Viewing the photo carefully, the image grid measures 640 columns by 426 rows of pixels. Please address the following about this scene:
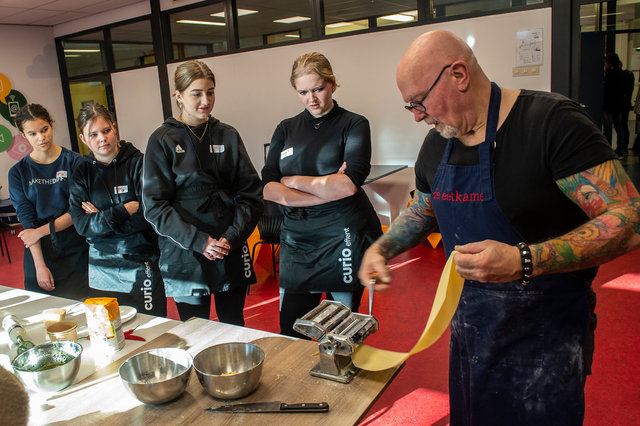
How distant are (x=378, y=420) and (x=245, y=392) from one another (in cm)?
136

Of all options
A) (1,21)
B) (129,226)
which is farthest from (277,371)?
(1,21)

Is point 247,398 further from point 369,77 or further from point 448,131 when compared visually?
point 369,77

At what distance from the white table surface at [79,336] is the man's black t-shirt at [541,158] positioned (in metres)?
0.85

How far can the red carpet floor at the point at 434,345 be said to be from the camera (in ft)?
7.91

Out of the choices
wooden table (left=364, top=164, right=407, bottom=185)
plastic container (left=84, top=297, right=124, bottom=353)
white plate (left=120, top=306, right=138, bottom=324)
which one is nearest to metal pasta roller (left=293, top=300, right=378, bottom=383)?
plastic container (left=84, top=297, right=124, bottom=353)

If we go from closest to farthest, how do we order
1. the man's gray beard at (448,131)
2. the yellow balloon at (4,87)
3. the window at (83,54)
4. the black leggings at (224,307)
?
the man's gray beard at (448,131)
the black leggings at (224,307)
the yellow balloon at (4,87)
the window at (83,54)

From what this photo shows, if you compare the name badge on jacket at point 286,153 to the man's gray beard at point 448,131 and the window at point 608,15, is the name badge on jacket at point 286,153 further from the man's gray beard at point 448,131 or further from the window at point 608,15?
the window at point 608,15

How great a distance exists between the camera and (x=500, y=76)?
5.15 m

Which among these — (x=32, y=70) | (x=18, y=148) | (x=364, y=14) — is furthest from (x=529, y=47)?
(x=32, y=70)

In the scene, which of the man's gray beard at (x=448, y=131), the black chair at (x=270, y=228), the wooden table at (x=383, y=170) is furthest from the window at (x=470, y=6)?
the man's gray beard at (x=448, y=131)

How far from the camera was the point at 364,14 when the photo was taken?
5.96m

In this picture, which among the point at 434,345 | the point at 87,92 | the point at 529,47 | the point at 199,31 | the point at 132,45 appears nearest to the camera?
the point at 434,345

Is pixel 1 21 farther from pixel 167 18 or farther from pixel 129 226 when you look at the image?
pixel 129 226

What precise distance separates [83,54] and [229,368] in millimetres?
9126
